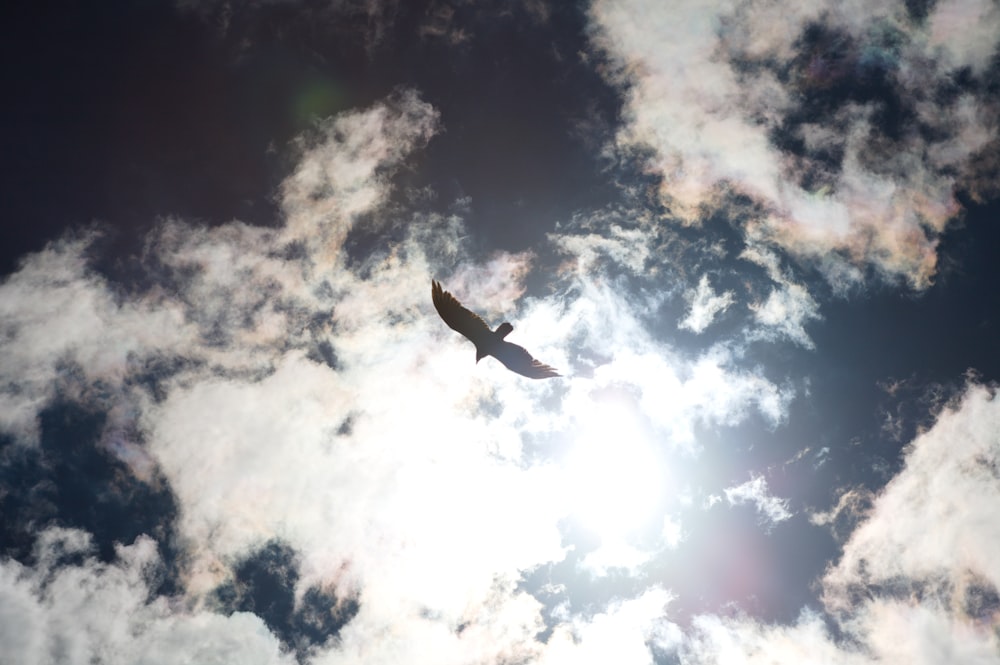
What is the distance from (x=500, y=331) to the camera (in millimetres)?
17828

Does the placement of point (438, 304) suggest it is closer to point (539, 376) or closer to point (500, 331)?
point (500, 331)

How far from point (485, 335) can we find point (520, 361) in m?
1.09

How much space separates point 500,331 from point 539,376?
1505 mm

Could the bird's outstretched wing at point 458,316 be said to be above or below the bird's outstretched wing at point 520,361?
above

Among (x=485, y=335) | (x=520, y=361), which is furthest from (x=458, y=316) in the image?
(x=520, y=361)

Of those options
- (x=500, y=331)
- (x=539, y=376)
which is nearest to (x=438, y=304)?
(x=500, y=331)

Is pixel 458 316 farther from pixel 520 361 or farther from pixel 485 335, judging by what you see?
pixel 520 361

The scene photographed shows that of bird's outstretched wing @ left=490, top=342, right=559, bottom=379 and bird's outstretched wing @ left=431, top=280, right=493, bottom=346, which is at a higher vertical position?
bird's outstretched wing @ left=431, top=280, right=493, bottom=346

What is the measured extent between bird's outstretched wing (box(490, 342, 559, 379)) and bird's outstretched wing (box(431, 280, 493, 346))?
1.39 ft

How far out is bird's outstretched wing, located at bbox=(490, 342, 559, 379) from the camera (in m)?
17.9

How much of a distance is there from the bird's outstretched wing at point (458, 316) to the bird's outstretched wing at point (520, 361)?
1.39 ft

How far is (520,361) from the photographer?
59.5 feet

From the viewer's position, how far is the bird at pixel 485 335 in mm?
17812

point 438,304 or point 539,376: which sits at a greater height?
point 438,304
